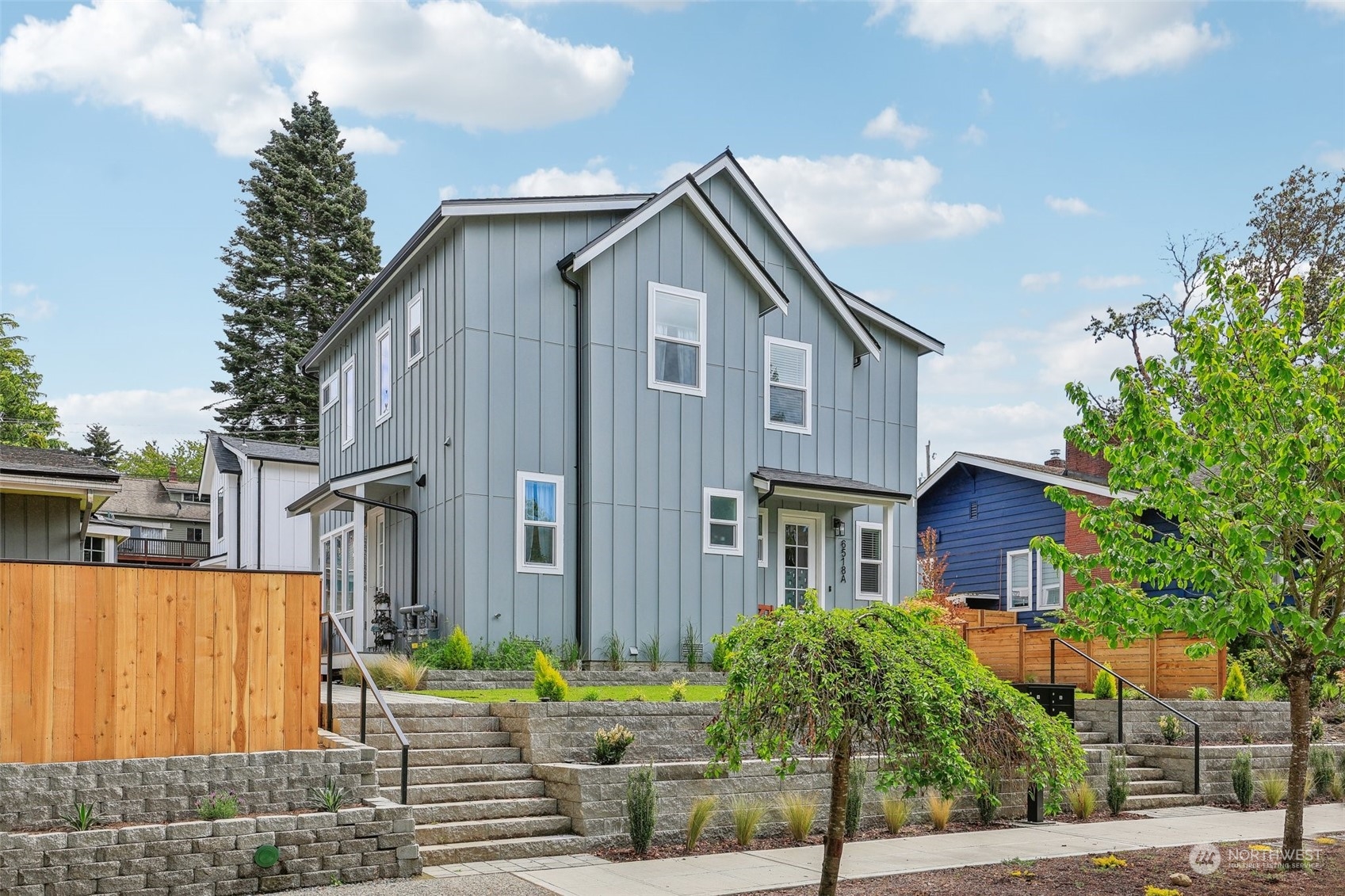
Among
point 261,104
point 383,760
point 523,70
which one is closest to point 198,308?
point 261,104

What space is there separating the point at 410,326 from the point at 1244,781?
1319cm

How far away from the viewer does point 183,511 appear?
52.4 metres

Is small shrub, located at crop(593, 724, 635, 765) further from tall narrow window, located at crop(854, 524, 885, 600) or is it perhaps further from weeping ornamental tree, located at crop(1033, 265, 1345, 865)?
tall narrow window, located at crop(854, 524, 885, 600)

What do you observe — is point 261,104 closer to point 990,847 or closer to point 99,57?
point 99,57

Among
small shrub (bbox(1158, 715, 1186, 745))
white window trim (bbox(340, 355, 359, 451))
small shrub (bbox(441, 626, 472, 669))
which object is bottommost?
small shrub (bbox(1158, 715, 1186, 745))

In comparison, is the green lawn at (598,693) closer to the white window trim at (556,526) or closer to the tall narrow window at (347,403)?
the white window trim at (556,526)

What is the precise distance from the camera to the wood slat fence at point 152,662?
27.8ft

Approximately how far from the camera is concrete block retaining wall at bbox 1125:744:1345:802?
14.0m

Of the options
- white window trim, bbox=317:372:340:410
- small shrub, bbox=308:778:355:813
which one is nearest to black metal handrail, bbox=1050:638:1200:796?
small shrub, bbox=308:778:355:813

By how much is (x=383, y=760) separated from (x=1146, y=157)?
52.2ft

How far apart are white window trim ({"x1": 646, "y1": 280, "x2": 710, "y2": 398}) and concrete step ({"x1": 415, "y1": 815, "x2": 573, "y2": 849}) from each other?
8012mm

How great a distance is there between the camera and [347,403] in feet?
71.7

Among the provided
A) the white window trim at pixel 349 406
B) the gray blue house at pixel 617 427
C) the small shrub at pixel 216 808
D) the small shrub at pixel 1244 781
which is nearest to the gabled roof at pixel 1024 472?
the gray blue house at pixel 617 427

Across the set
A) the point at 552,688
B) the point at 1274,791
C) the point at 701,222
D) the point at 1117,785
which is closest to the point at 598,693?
the point at 552,688
